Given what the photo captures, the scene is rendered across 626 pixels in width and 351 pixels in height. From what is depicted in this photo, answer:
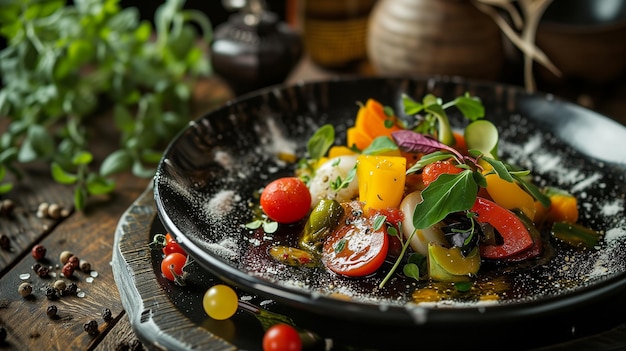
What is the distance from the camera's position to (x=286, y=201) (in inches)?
64.1

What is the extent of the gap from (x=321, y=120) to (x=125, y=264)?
88 cm

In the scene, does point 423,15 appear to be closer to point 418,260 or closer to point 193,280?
point 418,260

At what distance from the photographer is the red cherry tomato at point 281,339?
1.25m

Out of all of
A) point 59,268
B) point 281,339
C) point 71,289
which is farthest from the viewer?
point 59,268

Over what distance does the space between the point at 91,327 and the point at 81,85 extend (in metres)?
1.28

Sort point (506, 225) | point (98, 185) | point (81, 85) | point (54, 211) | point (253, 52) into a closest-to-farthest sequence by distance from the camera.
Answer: point (506, 225), point (54, 211), point (98, 185), point (81, 85), point (253, 52)

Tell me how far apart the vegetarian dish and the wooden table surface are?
0.40m

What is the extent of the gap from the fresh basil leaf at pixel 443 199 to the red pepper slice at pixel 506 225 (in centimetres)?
11

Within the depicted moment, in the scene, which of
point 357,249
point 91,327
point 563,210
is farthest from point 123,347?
point 563,210

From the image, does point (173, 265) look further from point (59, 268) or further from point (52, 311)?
point (59, 268)

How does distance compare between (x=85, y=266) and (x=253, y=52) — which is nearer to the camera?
(x=85, y=266)

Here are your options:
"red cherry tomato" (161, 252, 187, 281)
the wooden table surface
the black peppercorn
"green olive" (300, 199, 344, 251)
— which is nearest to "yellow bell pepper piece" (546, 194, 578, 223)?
"green olive" (300, 199, 344, 251)

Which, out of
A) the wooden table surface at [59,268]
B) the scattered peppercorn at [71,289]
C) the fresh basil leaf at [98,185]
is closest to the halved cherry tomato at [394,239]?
the wooden table surface at [59,268]

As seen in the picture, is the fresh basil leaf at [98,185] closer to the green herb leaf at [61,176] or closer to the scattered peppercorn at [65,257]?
the green herb leaf at [61,176]
